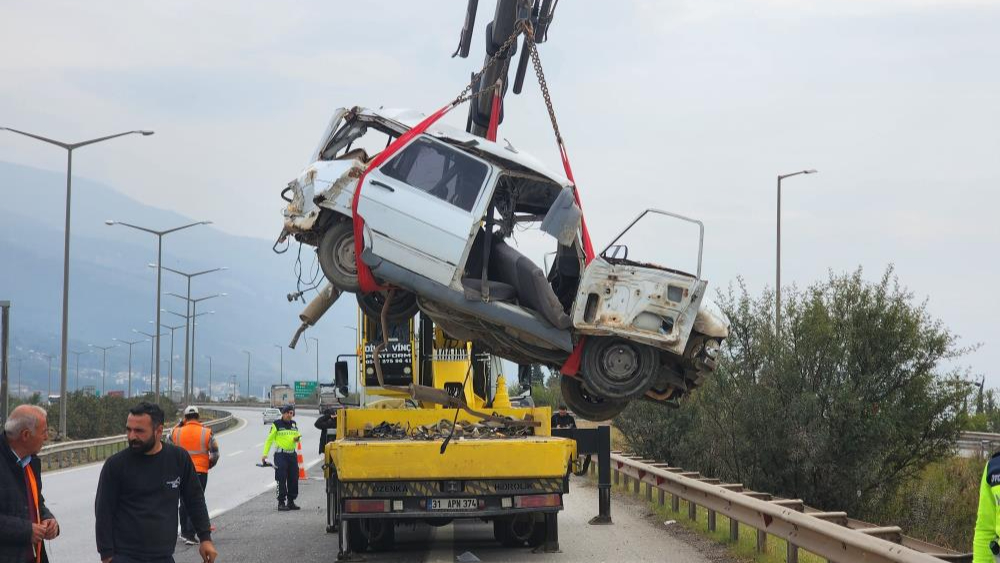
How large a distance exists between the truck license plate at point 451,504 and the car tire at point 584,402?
4.18 ft

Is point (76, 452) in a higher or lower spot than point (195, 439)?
lower

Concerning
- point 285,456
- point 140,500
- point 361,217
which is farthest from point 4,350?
point 140,500

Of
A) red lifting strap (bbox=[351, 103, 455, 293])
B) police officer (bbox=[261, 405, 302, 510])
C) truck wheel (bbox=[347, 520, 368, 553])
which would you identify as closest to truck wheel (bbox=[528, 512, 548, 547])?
truck wheel (bbox=[347, 520, 368, 553])

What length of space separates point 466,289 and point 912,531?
31.9 feet

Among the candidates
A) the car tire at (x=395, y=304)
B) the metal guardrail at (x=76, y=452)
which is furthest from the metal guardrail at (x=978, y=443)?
the metal guardrail at (x=76, y=452)

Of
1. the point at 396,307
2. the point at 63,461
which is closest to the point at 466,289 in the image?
the point at 396,307

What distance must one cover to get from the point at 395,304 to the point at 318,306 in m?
0.88

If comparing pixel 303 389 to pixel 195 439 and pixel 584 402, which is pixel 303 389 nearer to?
pixel 195 439

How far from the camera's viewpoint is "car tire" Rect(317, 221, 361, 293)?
1076cm

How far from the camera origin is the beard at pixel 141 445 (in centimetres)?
678

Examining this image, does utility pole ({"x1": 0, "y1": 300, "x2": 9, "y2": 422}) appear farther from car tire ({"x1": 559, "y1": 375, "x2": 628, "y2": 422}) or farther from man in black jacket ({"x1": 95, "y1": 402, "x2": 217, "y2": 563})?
man in black jacket ({"x1": 95, "y1": 402, "x2": 217, "y2": 563})

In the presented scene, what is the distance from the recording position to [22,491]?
6.05m

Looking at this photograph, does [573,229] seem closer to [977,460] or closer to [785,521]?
[785,521]

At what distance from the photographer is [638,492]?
19.8 metres
